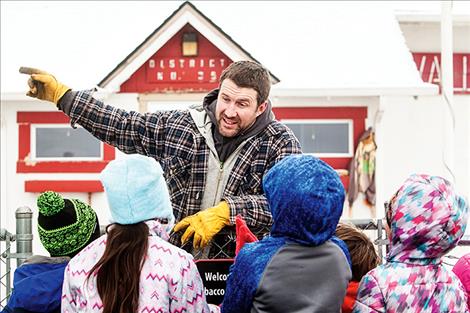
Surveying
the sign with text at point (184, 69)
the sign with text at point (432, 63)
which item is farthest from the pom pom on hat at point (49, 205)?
the sign with text at point (432, 63)

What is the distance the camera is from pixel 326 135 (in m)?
12.2

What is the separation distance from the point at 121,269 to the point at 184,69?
27.8ft

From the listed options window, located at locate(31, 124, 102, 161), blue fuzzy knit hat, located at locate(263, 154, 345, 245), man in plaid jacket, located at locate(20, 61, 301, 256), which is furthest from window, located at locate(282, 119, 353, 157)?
blue fuzzy knit hat, located at locate(263, 154, 345, 245)

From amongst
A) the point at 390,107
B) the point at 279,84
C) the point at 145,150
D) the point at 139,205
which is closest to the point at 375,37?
the point at 390,107

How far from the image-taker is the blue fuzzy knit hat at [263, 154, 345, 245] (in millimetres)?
3254

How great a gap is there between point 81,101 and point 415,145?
9.98 m

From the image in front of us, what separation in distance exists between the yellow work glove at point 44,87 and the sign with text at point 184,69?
292 inches

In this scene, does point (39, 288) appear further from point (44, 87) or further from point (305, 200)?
point (305, 200)

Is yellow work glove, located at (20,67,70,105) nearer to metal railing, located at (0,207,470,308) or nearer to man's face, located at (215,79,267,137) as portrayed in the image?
man's face, located at (215,79,267,137)

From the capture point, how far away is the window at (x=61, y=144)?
12.2 metres

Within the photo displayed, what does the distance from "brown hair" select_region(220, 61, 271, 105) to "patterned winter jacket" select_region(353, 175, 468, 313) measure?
40.2 inches

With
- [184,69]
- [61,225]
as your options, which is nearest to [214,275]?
[61,225]

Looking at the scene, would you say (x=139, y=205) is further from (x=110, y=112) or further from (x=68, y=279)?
(x=110, y=112)

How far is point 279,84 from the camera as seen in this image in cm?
1177
